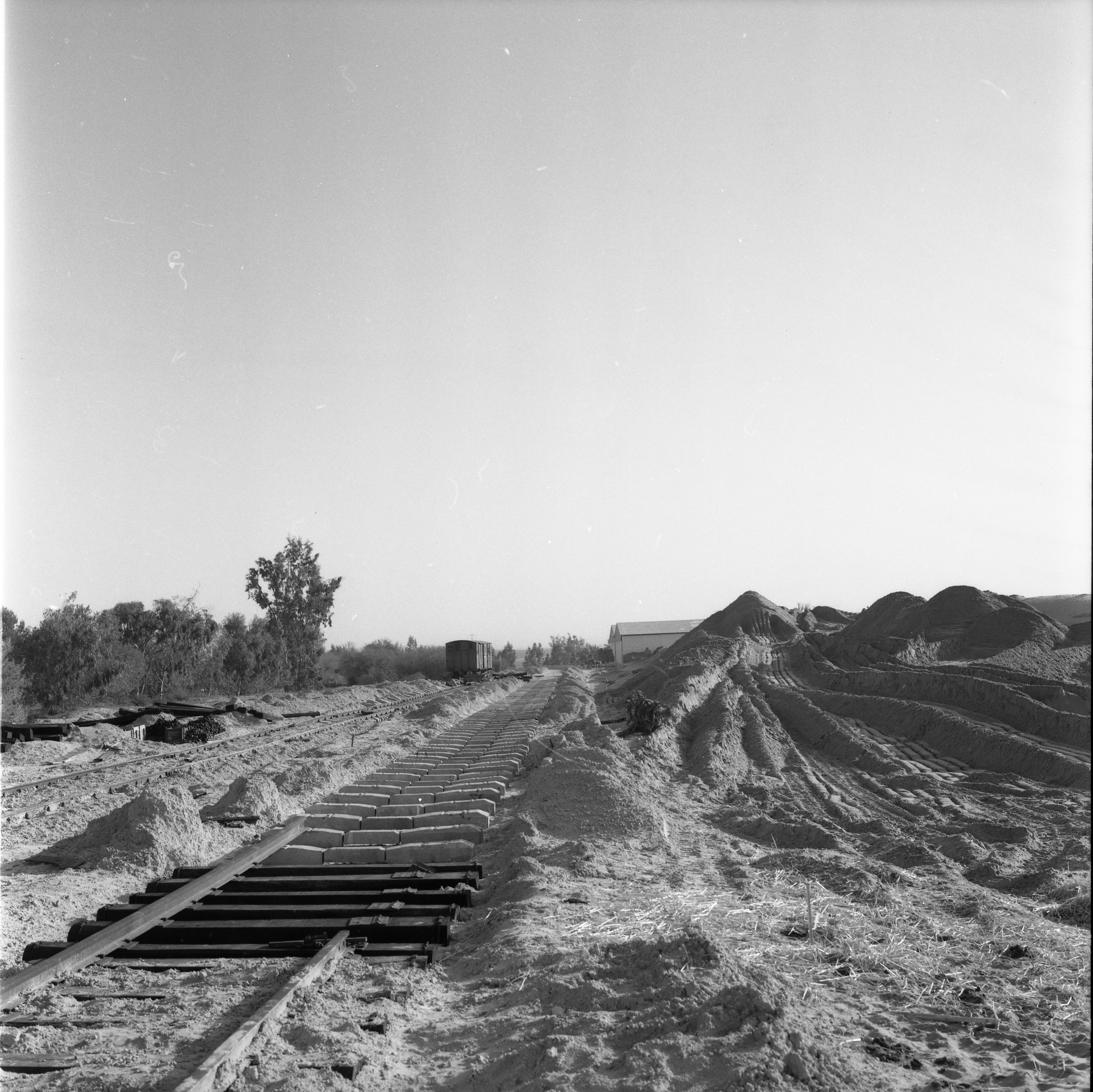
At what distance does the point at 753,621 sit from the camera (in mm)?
37156

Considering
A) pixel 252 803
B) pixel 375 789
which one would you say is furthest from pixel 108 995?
pixel 375 789

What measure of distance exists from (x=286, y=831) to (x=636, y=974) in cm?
443

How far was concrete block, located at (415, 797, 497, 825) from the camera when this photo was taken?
8.97 metres

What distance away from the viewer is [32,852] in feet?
26.8

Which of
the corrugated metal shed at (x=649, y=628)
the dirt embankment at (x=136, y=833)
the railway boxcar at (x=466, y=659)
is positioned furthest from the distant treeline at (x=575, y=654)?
the dirt embankment at (x=136, y=833)

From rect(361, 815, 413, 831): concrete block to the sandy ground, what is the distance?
890 millimetres

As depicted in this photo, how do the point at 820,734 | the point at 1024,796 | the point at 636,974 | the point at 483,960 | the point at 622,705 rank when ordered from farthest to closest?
the point at 622,705, the point at 820,734, the point at 1024,796, the point at 483,960, the point at 636,974

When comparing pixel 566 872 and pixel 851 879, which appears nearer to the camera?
pixel 851 879

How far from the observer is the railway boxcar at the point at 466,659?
145 feet

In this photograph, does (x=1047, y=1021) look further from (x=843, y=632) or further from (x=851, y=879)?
(x=843, y=632)

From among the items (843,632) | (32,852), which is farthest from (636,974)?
(843,632)

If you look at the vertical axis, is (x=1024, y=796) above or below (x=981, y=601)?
below

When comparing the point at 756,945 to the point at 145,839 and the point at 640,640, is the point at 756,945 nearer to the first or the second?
the point at 145,839

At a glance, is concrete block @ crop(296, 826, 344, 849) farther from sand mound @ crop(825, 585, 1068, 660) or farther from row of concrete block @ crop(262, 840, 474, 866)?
sand mound @ crop(825, 585, 1068, 660)
